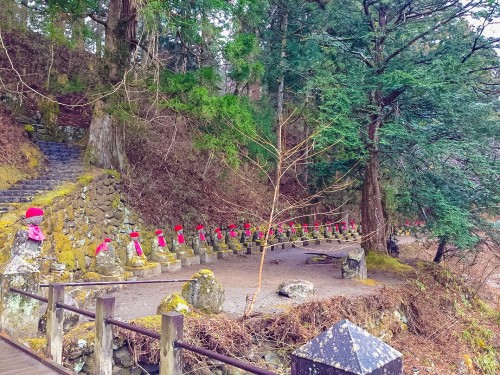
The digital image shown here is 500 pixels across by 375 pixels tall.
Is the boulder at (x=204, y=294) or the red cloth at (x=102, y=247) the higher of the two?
the red cloth at (x=102, y=247)

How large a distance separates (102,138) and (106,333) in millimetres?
7319

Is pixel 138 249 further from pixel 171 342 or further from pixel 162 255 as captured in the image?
pixel 171 342

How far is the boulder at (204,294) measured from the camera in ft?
20.0

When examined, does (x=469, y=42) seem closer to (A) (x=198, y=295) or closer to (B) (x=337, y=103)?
(B) (x=337, y=103)

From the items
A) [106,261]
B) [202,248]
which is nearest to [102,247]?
[106,261]

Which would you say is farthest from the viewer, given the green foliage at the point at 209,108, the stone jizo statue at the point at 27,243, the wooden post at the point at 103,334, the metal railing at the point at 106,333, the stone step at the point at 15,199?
the green foliage at the point at 209,108

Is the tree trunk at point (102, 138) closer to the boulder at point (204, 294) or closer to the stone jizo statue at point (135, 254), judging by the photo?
the stone jizo statue at point (135, 254)

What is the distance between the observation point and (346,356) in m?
1.73

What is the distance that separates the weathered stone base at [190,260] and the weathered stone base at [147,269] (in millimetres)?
1501

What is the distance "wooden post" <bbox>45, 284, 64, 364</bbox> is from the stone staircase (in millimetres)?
4033

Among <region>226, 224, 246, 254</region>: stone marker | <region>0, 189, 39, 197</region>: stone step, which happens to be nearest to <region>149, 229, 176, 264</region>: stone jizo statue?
<region>0, 189, 39, 197</region>: stone step

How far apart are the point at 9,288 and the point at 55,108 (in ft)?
30.5

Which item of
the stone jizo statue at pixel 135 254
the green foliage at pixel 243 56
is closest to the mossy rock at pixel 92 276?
the stone jizo statue at pixel 135 254

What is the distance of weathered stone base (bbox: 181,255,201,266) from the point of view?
10.9m
